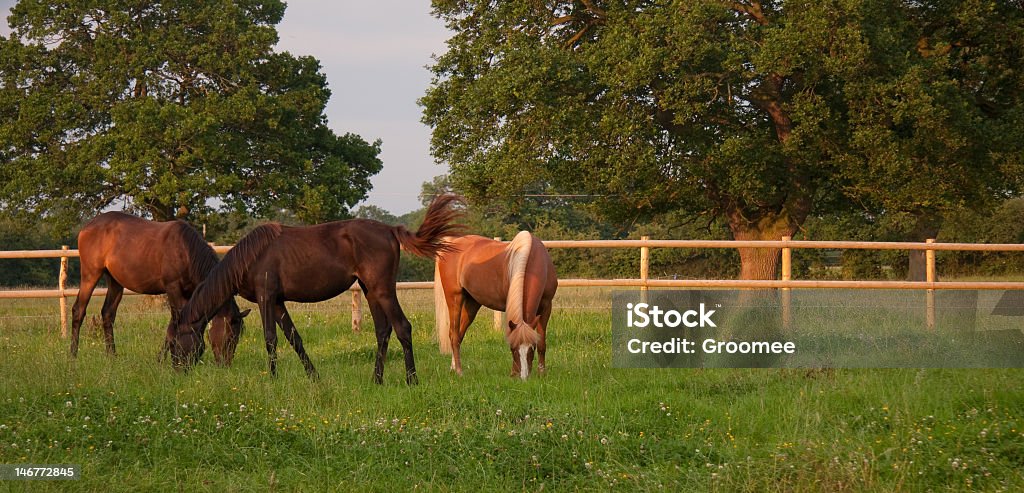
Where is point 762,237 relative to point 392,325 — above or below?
above

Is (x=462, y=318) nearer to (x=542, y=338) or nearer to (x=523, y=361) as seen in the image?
(x=542, y=338)

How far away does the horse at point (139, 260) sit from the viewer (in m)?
8.87

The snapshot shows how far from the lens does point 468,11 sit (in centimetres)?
1714

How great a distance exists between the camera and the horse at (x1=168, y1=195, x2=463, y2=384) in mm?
7539

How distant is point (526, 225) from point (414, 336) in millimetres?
34201

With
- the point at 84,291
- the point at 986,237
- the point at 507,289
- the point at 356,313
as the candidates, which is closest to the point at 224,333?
the point at 84,291

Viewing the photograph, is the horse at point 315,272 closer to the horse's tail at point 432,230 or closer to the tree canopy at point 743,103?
the horse's tail at point 432,230

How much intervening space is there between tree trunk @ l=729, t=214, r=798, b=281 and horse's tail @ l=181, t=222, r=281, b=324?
10.1m

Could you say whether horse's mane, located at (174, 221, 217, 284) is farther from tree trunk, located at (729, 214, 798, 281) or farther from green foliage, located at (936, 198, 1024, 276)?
green foliage, located at (936, 198, 1024, 276)

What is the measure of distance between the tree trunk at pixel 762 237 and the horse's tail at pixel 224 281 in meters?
10.1

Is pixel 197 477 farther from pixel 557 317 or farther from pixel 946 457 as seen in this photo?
pixel 557 317

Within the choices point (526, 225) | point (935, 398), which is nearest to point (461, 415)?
point (935, 398)

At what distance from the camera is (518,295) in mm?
7465

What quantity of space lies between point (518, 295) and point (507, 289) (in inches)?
29.0
